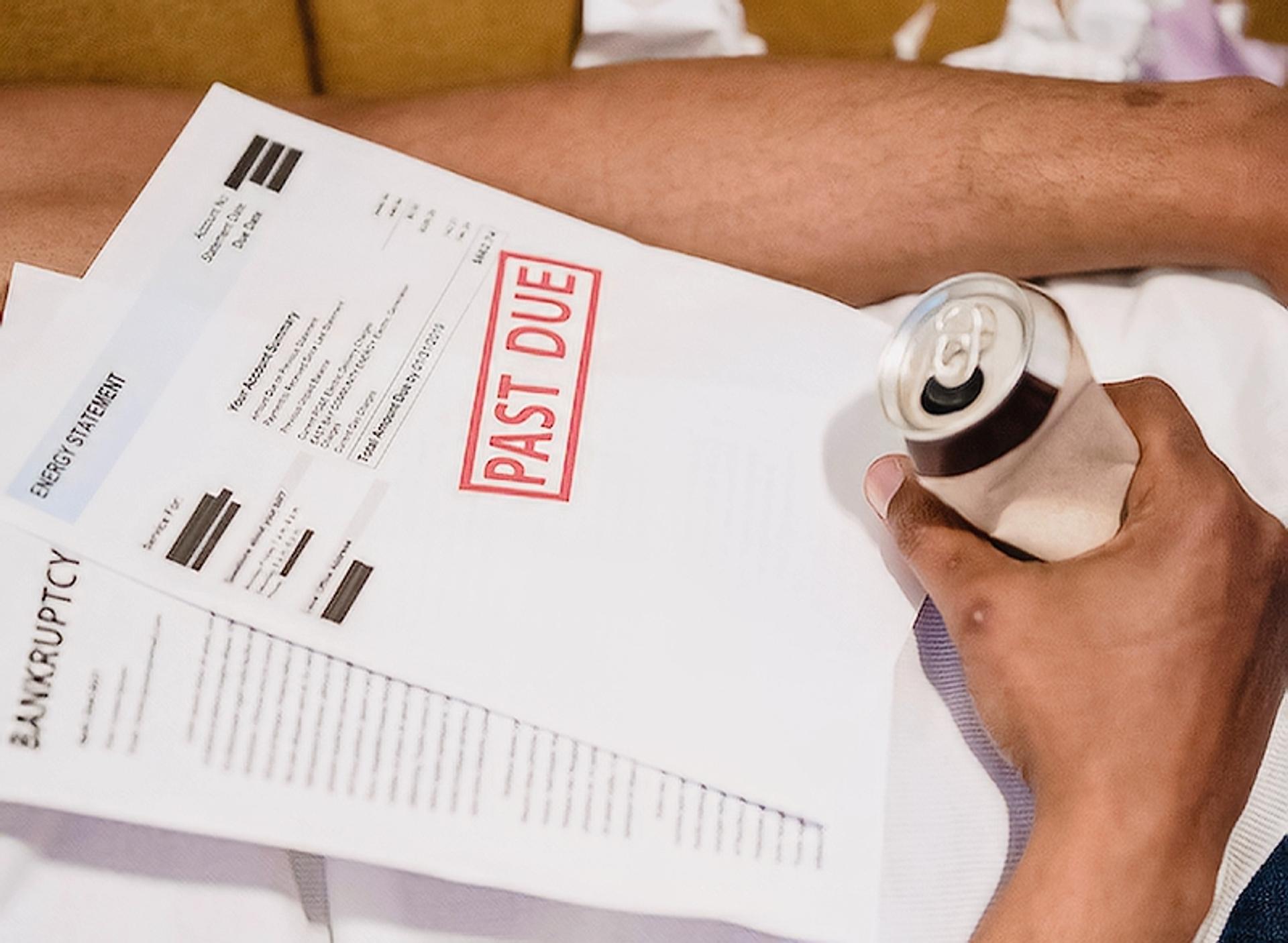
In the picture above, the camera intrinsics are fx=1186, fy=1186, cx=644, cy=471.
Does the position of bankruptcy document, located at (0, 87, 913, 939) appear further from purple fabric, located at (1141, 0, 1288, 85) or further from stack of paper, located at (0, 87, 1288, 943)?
purple fabric, located at (1141, 0, 1288, 85)

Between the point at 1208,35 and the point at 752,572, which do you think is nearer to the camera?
the point at 752,572

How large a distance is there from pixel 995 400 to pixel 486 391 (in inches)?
11.2

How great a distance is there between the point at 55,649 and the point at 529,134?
15.4 inches

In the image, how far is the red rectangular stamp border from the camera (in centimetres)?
60

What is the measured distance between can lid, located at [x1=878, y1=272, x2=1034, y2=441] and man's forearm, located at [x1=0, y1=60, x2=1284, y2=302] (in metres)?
0.24

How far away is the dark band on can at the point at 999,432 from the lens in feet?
1.42

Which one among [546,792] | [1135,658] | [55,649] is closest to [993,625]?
[1135,658]

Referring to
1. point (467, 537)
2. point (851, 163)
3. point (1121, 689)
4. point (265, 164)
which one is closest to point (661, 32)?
point (851, 163)

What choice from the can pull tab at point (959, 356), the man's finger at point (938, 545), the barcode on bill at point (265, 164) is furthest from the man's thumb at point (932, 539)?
the barcode on bill at point (265, 164)

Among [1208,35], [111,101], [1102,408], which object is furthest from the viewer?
[1208,35]

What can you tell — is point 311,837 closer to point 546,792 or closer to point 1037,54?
point 546,792

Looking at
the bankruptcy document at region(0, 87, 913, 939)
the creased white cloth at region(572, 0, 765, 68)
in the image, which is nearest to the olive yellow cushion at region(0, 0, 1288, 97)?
the creased white cloth at region(572, 0, 765, 68)

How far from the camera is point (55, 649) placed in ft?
1.79

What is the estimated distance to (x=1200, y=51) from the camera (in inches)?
32.4
